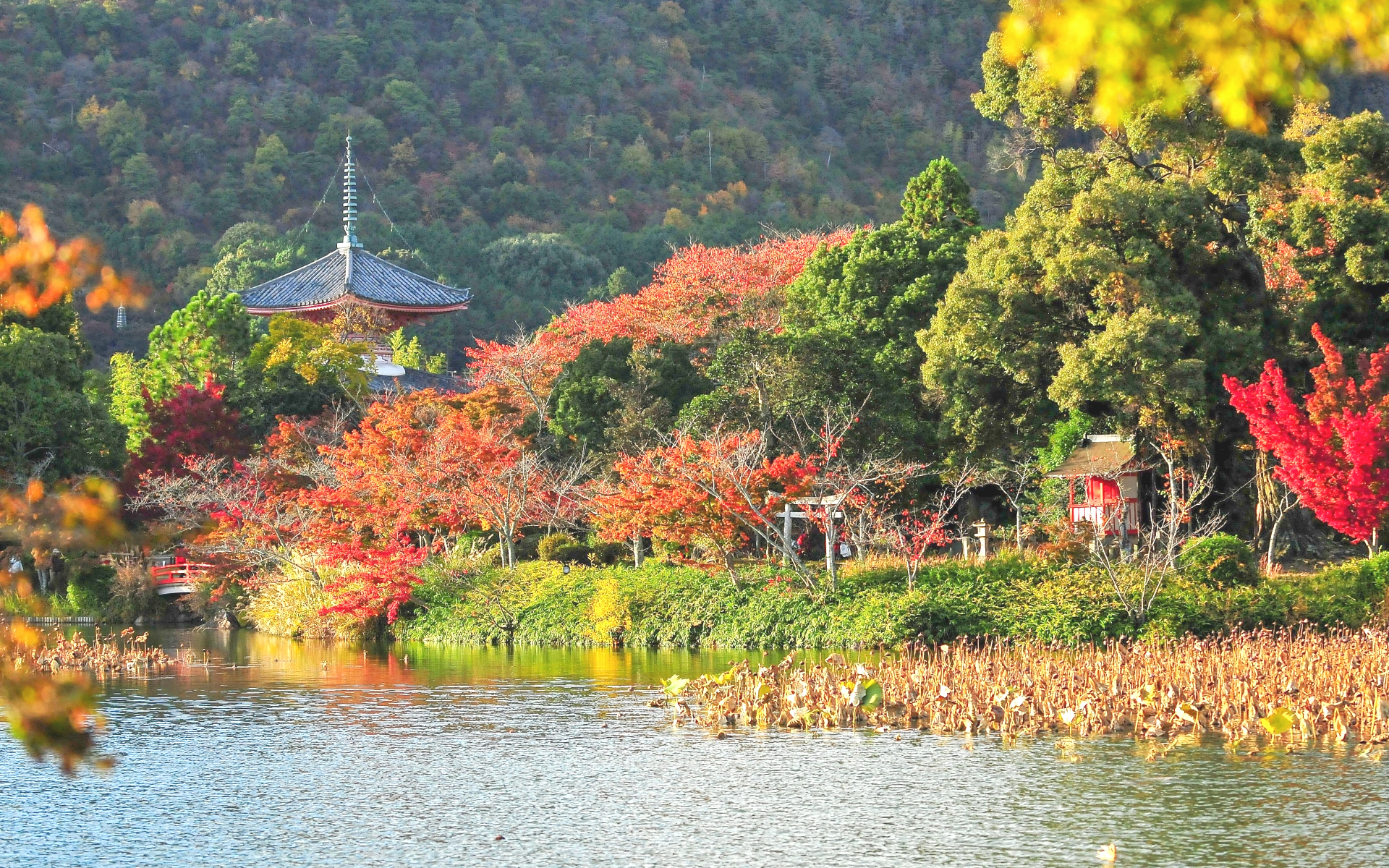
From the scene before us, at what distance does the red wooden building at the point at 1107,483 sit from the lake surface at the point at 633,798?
1162 centimetres

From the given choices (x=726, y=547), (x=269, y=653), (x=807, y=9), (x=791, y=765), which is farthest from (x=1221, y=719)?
(x=807, y=9)

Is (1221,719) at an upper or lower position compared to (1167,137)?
lower

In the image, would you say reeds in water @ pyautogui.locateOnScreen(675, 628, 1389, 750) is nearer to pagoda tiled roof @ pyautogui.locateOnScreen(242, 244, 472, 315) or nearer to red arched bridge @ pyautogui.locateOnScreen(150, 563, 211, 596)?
red arched bridge @ pyautogui.locateOnScreen(150, 563, 211, 596)

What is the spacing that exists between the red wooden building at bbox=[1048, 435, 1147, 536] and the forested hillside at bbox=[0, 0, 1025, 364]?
1180 inches

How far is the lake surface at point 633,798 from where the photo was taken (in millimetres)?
9859

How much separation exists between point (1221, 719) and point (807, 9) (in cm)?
6431

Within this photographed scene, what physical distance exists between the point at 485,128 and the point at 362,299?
27.0 metres

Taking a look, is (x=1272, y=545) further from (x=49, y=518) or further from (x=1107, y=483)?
(x=49, y=518)

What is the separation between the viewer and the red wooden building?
25.3m

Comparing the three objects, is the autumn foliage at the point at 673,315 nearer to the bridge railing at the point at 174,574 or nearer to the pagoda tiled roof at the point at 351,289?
the pagoda tiled roof at the point at 351,289

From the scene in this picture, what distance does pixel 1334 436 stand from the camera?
20.8 meters

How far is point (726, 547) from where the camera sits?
78.6ft

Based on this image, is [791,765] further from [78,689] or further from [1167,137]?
[1167,137]

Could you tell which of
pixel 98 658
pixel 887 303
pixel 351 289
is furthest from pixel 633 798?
pixel 351 289
